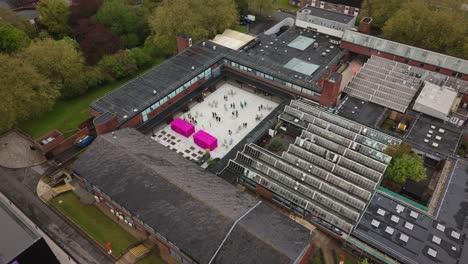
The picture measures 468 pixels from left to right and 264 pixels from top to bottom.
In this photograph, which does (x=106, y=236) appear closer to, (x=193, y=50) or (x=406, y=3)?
(x=193, y=50)

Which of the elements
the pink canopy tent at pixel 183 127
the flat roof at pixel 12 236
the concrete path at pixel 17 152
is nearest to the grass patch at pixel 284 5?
the pink canopy tent at pixel 183 127

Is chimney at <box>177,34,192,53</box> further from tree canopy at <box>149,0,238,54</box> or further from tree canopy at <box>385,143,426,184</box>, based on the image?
tree canopy at <box>385,143,426,184</box>

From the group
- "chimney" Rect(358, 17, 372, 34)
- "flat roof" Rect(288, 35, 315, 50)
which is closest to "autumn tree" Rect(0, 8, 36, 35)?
"flat roof" Rect(288, 35, 315, 50)

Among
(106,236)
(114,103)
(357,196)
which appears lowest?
(106,236)

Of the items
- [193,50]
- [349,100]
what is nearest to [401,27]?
[349,100]

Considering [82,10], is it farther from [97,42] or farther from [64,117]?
[64,117]

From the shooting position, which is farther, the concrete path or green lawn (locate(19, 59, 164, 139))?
green lawn (locate(19, 59, 164, 139))

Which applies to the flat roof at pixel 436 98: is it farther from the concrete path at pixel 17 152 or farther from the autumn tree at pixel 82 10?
the autumn tree at pixel 82 10

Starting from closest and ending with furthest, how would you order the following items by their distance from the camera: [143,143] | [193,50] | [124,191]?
[124,191]
[143,143]
[193,50]
